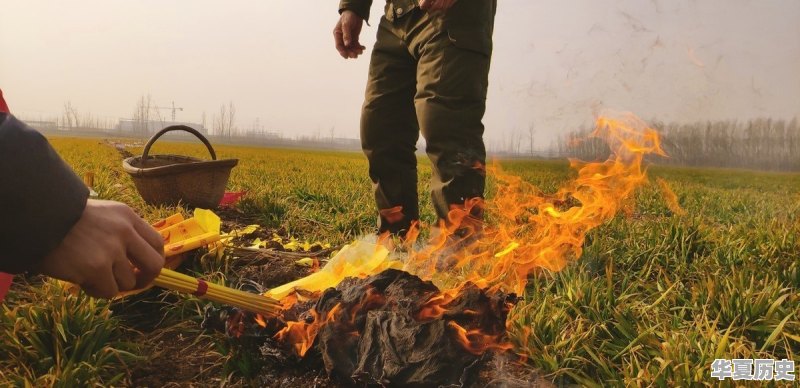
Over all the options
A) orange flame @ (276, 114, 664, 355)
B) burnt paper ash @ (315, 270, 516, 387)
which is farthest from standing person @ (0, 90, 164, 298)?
orange flame @ (276, 114, 664, 355)

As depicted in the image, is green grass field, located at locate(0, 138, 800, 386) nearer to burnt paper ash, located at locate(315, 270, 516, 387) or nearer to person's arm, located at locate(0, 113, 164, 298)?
burnt paper ash, located at locate(315, 270, 516, 387)

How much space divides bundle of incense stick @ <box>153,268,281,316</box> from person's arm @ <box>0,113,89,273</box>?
82 cm

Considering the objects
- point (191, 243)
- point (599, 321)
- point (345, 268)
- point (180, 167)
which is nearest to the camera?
point (599, 321)

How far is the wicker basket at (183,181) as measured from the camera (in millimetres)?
4129

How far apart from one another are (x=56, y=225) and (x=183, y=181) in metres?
3.76

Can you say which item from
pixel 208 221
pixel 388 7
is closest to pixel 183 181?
pixel 208 221

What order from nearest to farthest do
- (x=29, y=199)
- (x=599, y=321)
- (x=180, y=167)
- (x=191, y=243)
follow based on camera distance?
(x=29, y=199) → (x=599, y=321) → (x=191, y=243) → (x=180, y=167)

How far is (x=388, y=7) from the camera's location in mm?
3145

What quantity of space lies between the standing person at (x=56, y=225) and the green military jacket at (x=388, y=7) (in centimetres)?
248

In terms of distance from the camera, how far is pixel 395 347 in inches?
60.8

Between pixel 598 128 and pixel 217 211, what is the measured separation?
3.14 meters

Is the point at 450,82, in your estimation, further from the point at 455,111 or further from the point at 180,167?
the point at 180,167

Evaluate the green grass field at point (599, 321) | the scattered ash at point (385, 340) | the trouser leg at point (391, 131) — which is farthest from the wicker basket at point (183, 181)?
the scattered ash at point (385, 340)

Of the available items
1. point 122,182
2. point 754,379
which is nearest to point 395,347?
point 754,379
